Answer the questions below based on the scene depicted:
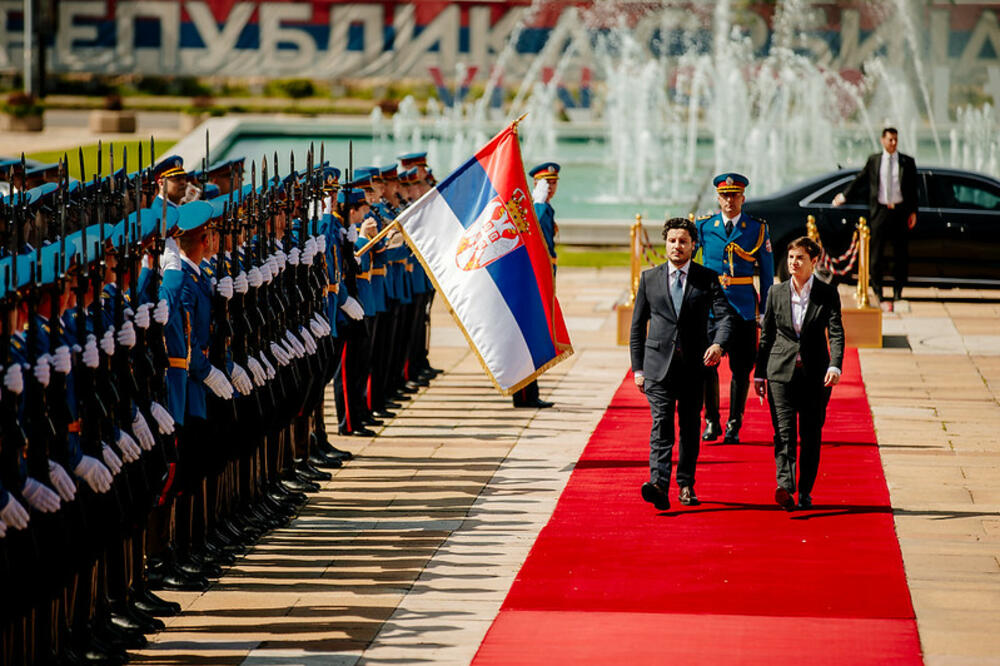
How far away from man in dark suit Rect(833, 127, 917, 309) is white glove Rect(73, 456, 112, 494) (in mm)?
12163

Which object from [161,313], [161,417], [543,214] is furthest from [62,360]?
[543,214]

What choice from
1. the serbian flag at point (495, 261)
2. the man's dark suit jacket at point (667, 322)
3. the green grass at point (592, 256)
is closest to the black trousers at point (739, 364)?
the serbian flag at point (495, 261)

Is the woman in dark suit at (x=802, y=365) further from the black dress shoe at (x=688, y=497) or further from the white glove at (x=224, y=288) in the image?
the white glove at (x=224, y=288)

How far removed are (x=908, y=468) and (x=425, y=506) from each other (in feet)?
10.2

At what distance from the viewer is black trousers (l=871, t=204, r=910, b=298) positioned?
1775cm

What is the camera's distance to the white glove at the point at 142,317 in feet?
24.3

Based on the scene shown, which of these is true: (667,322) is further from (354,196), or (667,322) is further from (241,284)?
(354,196)

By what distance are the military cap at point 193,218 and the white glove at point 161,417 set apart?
99cm

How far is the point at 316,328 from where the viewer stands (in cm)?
1026

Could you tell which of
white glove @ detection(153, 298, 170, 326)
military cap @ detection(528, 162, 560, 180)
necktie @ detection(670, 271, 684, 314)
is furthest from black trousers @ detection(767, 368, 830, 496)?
military cap @ detection(528, 162, 560, 180)

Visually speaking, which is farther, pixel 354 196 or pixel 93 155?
pixel 93 155

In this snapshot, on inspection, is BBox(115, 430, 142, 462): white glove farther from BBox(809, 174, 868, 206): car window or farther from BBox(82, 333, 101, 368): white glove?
BBox(809, 174, 868, 206): car window

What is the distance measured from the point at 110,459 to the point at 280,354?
2.56 metres

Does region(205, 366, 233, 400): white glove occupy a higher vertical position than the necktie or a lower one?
lower
